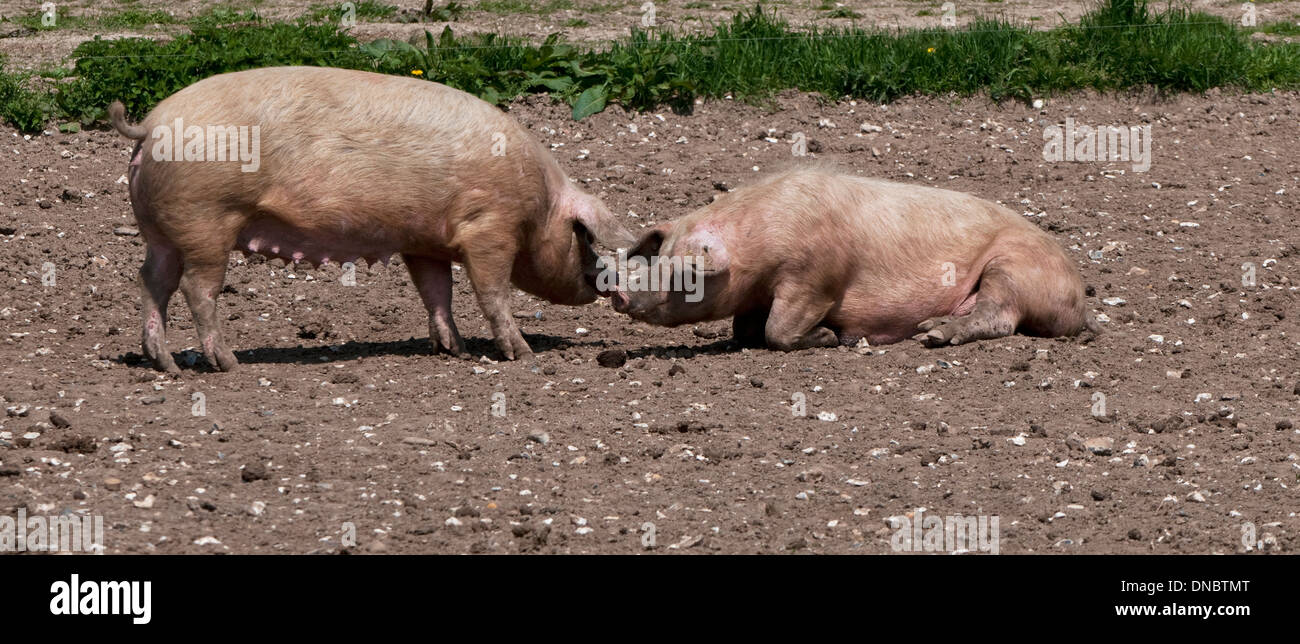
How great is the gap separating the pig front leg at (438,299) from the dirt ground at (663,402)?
154 millimetres

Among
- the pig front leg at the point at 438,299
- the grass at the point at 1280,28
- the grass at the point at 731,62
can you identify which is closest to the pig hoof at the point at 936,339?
the pig front leg at the point at 438,299

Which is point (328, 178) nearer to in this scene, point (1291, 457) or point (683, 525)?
point (683, 525)

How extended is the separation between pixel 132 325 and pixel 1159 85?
24.0 ft

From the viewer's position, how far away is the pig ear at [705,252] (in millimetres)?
7383

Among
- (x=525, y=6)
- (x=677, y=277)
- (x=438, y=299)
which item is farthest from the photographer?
(x=525, y=6)

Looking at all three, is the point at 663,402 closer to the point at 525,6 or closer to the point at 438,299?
the point at 438,299

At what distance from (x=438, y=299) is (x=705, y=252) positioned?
1.28m

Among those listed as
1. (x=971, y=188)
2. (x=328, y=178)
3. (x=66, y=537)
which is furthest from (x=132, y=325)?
(x=971, y=188)

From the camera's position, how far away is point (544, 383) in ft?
23.0

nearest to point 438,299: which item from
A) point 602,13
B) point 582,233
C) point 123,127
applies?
point 582,233

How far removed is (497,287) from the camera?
7.36m

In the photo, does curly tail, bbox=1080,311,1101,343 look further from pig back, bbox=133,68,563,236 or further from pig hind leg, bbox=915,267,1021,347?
pig back, bbox=133,68,563,236

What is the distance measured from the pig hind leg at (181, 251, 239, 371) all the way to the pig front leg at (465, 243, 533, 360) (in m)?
1.10

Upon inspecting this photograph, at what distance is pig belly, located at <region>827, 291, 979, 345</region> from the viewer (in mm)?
7797
